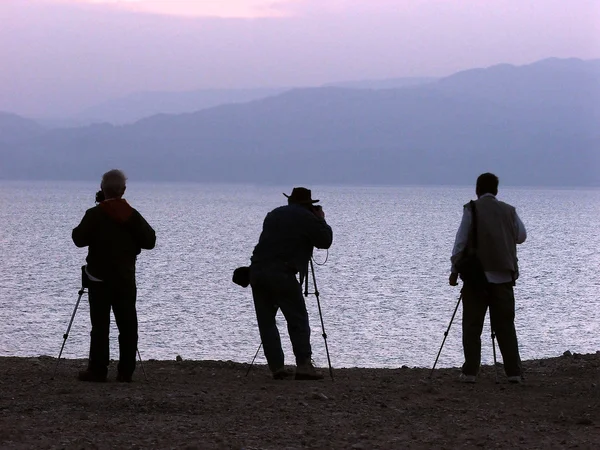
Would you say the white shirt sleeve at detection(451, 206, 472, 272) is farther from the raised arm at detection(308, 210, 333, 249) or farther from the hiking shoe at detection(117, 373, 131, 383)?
the hiking shoe at detection(117, 373, 131, 383)

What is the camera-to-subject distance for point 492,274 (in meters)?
10.5

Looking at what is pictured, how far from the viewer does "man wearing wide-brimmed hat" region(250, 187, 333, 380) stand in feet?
34.6

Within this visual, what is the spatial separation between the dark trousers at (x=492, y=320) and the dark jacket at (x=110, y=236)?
3.19 meters

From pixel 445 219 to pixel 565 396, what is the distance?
149 meters

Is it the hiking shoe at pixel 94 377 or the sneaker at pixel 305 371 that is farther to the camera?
the sneaker at pixel 305 371

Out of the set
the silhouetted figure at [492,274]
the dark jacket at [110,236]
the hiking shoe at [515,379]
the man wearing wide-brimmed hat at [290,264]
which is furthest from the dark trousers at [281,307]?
the hiking shoe at [515,379]

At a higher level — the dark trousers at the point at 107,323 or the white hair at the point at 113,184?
the white hair at the point at 113,184

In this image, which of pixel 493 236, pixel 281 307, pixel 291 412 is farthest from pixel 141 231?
pixel 493 236

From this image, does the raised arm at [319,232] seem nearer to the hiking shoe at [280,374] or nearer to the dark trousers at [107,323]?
the hiking shoe at [280,374]

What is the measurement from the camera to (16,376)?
1042cm

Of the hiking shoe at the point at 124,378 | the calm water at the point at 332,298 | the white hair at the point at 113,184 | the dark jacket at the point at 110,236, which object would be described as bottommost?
the calm water at the point at 332,298

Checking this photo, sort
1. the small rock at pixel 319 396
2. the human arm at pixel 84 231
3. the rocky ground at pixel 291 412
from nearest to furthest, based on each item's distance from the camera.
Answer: the rocky ground at pixel 291 412 < the small rock at pixel 319 396 < the human arm at pixel 84 231

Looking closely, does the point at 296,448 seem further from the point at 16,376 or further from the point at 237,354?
the point at 237,354

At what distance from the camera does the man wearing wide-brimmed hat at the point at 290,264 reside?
10.5 metres
